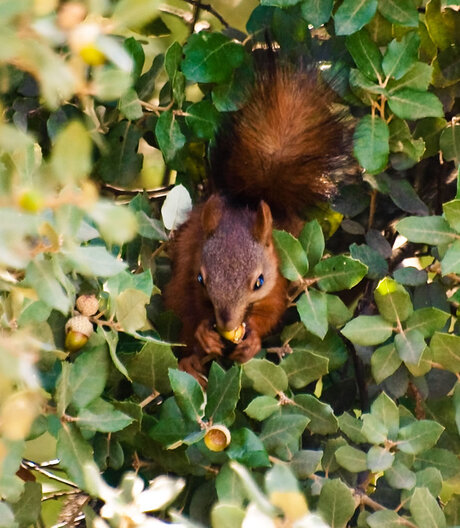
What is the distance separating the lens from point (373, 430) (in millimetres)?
1426

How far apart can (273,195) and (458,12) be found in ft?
1.82

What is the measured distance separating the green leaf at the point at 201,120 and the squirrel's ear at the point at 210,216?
0.24 metres

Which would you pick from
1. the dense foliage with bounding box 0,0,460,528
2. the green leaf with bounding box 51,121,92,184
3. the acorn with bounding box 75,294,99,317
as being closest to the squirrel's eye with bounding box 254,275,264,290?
the dense foliage with bounding box 0,0,460,528

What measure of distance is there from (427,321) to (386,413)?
180mm

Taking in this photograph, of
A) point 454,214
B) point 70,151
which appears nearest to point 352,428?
point 454,214

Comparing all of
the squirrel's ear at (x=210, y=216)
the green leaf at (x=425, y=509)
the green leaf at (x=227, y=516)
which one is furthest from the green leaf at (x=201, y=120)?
the green leaf at (x=227, y=516)

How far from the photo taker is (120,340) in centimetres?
159

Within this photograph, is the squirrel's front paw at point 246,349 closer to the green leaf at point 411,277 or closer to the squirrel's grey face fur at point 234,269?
the squirrel's grey face fur at point 234,269

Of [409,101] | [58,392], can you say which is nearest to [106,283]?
[58,392]

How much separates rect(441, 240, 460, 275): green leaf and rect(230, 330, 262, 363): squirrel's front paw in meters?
0.54

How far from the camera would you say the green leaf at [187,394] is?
135cm

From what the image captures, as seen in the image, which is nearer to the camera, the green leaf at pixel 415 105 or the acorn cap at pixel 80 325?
the acorn cap at pixel 80 325

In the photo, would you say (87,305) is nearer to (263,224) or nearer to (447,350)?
(447,350)

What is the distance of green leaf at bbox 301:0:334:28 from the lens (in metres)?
1.60
